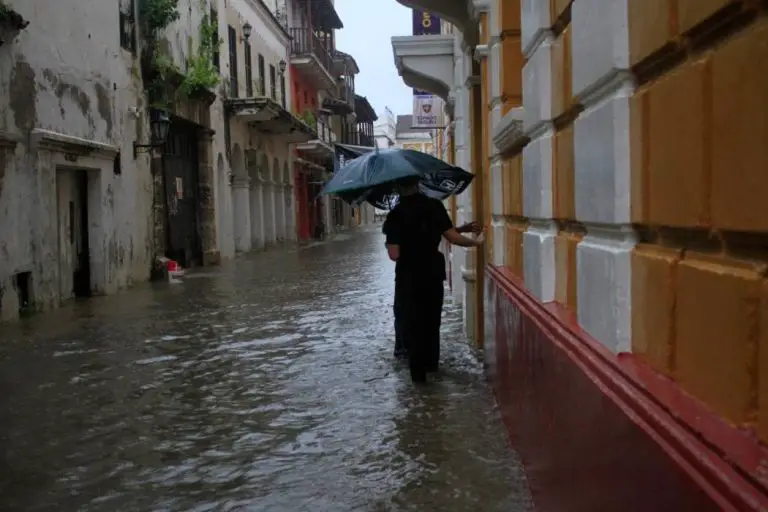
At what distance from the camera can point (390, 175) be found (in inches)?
241

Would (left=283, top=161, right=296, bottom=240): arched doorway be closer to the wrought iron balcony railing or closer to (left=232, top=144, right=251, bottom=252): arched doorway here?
the wrought iron balcony railing

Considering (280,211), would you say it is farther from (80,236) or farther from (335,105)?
(80,236)

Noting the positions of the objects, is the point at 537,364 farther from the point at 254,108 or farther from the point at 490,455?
the point at 254,108

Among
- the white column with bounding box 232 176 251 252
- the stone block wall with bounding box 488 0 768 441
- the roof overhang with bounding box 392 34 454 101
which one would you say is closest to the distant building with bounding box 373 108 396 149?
the white column with bounding box 232 176 251 252

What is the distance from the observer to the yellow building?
4.88ft

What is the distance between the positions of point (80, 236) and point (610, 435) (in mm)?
12932

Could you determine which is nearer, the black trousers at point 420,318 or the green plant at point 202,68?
the black trousers at point 420,318

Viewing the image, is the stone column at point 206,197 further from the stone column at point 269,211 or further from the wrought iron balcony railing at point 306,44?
the wrought iron balcony railing at point 306,44

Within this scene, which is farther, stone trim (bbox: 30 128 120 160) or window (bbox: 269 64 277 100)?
window (bbox: 269 64 277 100)

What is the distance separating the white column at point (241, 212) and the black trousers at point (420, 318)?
63.5 feet

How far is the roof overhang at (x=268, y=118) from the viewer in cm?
2295

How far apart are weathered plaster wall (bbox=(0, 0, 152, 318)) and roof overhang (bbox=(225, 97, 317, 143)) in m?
7.18

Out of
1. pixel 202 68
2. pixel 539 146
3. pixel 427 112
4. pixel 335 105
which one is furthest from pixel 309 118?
pixel 539 146

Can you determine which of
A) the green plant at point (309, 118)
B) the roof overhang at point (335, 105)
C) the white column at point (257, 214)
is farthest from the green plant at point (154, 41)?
the roof overhang at point (335, 105)
